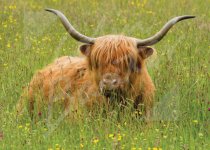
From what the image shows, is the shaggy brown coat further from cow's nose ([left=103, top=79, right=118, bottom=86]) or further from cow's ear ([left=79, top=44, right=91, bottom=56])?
cow's nose ([left=103, top=79, right=118, bottom=86])

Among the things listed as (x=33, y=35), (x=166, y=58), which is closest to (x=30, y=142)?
(x=166, y=58)

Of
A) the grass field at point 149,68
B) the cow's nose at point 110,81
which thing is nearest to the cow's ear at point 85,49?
the cow's nose at point 110,81

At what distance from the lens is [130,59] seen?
21.3 ft

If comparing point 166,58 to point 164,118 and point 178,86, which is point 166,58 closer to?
point 178,86

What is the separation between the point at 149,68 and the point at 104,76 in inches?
69.0

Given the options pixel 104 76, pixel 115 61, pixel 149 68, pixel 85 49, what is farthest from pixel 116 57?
pixel 149 68

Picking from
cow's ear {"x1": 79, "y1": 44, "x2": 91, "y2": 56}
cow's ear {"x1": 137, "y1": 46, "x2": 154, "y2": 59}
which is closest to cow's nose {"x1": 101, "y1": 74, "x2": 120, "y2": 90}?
cow's ear {"x1": 137, "y1": 46, "x2": 154, "y2": 59}

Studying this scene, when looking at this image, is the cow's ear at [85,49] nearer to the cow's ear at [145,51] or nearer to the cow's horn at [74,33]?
the cow's horn at [74,33]

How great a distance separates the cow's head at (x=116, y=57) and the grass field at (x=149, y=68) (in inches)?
13.3

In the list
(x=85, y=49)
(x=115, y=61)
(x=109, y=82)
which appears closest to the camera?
(x=109, y=82)

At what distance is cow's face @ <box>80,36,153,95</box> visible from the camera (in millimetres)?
6254

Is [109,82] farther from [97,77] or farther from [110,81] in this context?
[97,77]

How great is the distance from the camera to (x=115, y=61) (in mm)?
6344

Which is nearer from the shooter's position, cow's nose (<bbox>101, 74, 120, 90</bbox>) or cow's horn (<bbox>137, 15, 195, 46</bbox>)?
cow's nose (<bbox>101, 74, 120, 90</bbox>)
